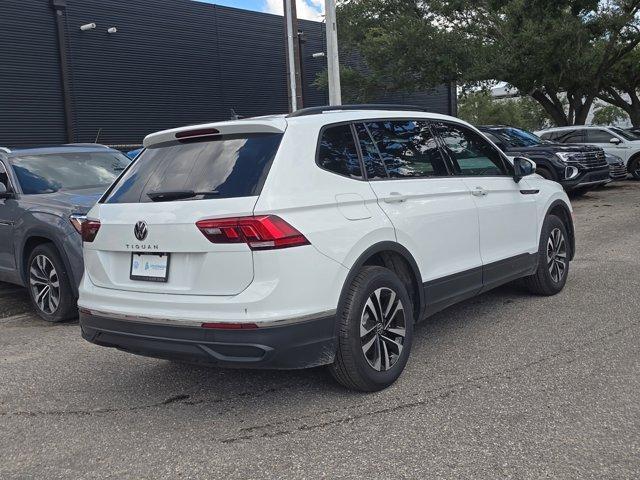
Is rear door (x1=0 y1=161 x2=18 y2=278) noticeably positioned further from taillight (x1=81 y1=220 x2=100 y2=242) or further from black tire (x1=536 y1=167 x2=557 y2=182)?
black tire (x1=536 y1=167 x2=557 y2=182)

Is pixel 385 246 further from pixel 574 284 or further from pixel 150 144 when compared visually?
pixel 574 284

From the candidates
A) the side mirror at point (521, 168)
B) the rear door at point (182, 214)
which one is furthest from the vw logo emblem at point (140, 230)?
the side mirror at point (521, 168)

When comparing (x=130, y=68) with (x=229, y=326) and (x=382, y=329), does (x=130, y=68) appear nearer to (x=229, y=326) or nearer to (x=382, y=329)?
(x=382, y=329)

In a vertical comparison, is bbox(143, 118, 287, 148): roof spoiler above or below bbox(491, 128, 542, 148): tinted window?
above

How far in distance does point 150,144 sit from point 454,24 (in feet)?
62.3

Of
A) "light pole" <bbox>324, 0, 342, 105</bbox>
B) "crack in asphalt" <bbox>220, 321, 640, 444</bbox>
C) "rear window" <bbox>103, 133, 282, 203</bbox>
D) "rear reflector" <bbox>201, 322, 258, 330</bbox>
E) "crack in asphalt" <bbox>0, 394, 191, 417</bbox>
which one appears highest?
"light pole" <bbox>324, 0, 342, 105</bbox>

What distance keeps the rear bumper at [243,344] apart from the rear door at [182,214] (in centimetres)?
24

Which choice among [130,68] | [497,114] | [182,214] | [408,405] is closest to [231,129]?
[182,214]

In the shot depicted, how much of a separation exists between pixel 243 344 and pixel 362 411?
907 millimetres

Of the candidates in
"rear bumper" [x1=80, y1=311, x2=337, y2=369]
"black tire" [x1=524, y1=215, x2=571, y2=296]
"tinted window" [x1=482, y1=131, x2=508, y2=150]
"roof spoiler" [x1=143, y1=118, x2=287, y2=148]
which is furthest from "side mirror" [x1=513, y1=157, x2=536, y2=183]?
"tinted window" [x1=482, y1=131, x2=508, y2=150]

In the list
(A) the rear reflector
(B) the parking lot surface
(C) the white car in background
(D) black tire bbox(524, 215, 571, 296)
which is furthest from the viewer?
(C) the white car in background

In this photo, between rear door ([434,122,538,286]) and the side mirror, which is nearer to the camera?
rear door ([434,122,538,286])

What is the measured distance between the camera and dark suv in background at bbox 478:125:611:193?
567 inches

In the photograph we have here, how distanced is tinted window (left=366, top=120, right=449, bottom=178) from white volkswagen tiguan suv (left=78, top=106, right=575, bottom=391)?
12 mm
